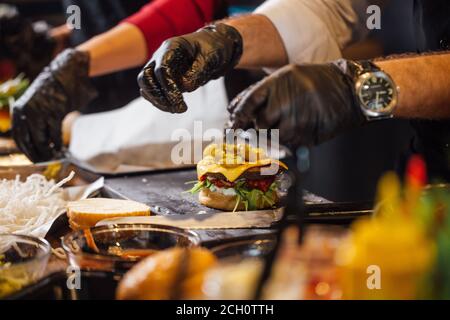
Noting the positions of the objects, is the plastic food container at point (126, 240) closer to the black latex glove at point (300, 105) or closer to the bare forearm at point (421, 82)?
the black latex glove at point (300, 105)

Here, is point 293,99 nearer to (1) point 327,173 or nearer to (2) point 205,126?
(2) point 205,126

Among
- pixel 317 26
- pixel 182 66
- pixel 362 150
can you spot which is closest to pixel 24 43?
pixel 362 150

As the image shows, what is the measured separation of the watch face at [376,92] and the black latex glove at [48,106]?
150cm

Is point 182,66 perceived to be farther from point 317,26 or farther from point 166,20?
point 166,20

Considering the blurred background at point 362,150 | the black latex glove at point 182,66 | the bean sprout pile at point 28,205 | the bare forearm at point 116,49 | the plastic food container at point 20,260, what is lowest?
the blurred background at point 362,150

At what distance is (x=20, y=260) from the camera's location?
145 cm

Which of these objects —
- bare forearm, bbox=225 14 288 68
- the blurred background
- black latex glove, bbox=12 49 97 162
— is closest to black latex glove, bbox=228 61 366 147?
bare forearm, bbox=225 14 288 68

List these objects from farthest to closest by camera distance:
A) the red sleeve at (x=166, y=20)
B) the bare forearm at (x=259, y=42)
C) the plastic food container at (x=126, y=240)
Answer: the red sleeve at (x=166, y=20) < the bare forearm at (x=259, y=42) < the plastic food container at (x=126, y=240)

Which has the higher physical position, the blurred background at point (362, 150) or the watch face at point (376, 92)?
the watch face at point (376, 92)

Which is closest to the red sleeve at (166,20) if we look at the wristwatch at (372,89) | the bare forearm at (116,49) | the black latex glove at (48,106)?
the bare forearm at (116,49)

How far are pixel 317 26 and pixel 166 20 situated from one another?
3.25ft

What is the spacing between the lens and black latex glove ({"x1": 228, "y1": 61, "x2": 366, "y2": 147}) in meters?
1.46

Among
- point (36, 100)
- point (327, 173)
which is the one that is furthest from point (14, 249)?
point (327, 173)

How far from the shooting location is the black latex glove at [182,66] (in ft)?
6.24
